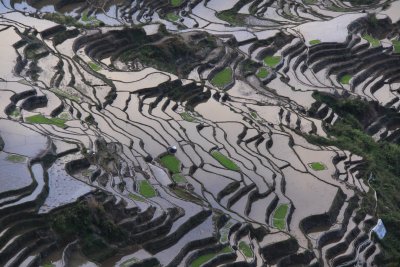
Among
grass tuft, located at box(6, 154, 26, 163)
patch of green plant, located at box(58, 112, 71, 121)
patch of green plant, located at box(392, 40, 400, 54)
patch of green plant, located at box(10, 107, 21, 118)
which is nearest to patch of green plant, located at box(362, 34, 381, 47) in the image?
patch of green plant, located at box(392, 40, 400, 54)

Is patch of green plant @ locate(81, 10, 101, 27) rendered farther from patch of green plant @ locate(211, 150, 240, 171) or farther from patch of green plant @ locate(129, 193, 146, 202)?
patch of green plant @ locate(129, 193, 146, 202)

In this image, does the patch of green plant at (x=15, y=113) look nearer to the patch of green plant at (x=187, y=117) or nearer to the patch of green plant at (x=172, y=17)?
the patch of green plant at (x=187, y=117)

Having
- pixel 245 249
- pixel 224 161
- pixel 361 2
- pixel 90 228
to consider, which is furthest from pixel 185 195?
pixel 361 2

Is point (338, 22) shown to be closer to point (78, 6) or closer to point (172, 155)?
point (78, 6)

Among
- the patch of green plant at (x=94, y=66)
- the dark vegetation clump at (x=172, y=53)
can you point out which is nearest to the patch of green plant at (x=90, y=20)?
the dark vegetation clump at (x=172, y=53)

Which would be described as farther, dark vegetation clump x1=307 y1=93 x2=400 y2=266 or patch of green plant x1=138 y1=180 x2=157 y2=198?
dark vegetation clump x1=307 y1=93 x2=400 y2=266

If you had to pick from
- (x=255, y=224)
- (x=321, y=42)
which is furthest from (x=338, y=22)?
(x=255, y=224)
